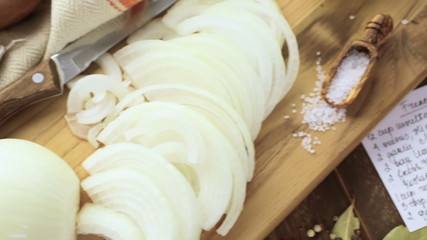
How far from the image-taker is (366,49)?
139 centimetres

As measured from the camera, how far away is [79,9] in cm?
135

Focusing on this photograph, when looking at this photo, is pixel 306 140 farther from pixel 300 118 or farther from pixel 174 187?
pixel 174 187

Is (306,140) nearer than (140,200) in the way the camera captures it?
No

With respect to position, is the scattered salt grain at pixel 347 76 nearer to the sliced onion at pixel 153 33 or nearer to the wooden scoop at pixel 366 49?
the wooden scoop at pixel 366 49

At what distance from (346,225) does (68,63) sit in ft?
2.41

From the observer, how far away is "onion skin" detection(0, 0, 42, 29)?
1.33m

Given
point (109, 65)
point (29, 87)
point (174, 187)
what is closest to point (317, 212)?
point (174, 187)

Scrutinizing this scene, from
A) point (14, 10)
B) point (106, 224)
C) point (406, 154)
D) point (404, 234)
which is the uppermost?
point (14, 10)

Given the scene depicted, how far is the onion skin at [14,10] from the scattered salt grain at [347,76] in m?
0.66

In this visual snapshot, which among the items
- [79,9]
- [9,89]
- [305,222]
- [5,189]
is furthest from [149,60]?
[305,222]

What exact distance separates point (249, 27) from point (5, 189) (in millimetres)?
587

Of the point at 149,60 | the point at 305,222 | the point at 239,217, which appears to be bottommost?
the point at 305,222

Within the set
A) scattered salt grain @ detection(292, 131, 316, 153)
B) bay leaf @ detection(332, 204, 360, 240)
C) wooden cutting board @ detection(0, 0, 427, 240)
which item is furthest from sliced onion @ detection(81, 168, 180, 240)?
bay leaf @ detection(332, 204, 360, 240)

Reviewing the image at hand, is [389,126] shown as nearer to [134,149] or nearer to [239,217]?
[239,217]
